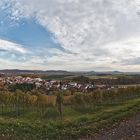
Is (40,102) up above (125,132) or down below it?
below

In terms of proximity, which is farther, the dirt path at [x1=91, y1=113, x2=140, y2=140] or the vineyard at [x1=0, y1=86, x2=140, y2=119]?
the vineyard at [x1=0, y1=86, x2=140, y2=119]

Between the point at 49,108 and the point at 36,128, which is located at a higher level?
the point at 36,128

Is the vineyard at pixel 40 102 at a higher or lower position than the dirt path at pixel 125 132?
lower

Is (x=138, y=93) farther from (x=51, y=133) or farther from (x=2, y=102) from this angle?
(x=51, y=133)

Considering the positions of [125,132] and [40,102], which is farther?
[40,102]

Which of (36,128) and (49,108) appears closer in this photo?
(36,128)

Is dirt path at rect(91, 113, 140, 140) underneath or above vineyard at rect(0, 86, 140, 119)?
above

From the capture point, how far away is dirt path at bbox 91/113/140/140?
862 inches

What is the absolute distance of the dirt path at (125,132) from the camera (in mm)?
21886

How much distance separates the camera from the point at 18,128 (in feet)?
87.1

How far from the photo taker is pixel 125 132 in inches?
914

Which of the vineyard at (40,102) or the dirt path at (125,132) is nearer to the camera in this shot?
the dirt path at (125,132)

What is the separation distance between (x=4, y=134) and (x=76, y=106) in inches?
4197

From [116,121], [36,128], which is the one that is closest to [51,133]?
[36,128]
